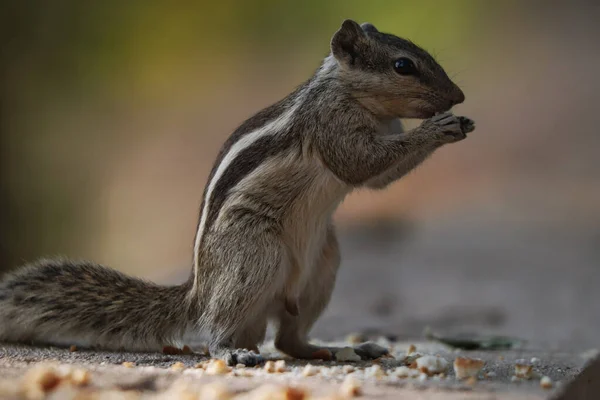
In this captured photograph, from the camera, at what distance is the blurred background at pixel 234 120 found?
7.96 m

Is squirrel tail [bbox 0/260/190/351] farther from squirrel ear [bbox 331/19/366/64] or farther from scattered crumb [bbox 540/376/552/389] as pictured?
scattered crumb [bbox 540/376/552/389]

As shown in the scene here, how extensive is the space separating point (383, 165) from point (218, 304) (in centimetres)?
91

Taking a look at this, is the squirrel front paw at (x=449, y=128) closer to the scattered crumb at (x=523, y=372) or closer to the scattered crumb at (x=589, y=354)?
the scattered crumb at (x=523, y=372)

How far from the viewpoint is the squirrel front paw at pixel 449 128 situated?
3.24m

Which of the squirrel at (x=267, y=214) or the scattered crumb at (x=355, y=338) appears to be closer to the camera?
the squirrel at (x=267, y=214)

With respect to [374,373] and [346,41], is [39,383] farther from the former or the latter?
[346,41]

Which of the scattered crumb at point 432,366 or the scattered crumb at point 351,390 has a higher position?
the scattered crumb at point 432,366

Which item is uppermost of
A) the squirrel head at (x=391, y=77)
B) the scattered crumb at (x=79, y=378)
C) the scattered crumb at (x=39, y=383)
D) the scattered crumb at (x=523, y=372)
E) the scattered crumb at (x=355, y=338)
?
the squirrel head at (x=391, y=77)

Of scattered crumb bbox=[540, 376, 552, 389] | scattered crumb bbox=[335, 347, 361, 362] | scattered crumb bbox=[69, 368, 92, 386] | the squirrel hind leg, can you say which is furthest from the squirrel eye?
scattered crumb bbox=[69, 368, 92, 386]

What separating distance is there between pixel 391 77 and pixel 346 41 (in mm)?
273

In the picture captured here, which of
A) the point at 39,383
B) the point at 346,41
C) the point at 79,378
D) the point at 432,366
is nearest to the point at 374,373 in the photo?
the point at 432,366

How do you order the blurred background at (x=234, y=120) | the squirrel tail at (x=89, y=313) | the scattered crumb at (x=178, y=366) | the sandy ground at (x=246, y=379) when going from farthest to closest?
the blurred background at (x=234, y=120), the squirrel tail at (x=89, y=313), the scattered crumb at (x=178, y=366), the sandy ground at (x=246, y=379)

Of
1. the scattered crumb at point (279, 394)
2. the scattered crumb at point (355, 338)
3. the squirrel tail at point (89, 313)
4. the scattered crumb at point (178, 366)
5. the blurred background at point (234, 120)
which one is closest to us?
the scattered crumb at point (279, 394)

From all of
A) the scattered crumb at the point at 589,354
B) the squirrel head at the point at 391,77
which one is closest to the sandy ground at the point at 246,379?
the scattered crumb at the point at 589,354
